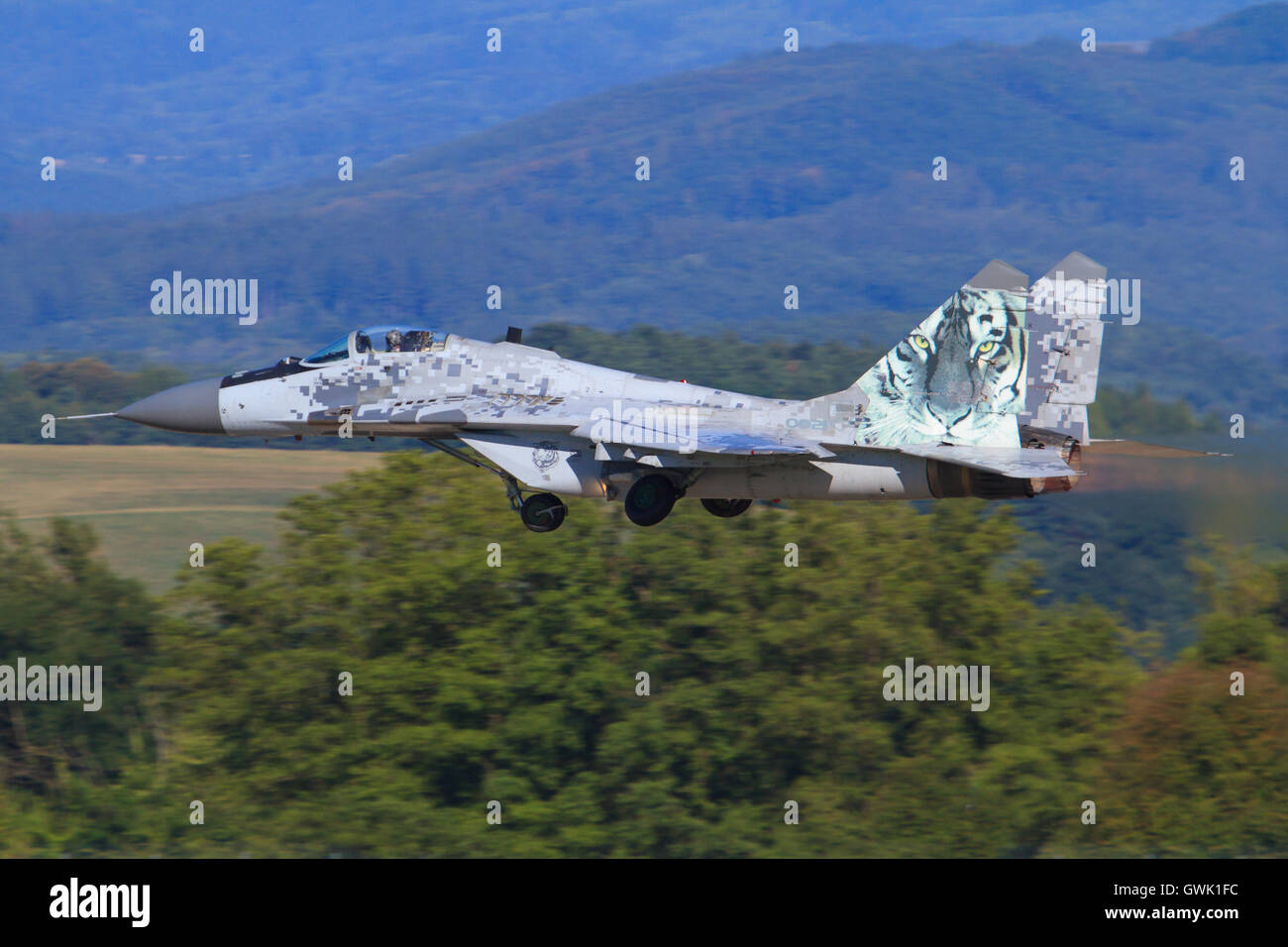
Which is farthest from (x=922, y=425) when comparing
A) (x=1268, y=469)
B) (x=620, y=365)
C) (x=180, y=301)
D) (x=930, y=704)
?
(x=180, y=301)

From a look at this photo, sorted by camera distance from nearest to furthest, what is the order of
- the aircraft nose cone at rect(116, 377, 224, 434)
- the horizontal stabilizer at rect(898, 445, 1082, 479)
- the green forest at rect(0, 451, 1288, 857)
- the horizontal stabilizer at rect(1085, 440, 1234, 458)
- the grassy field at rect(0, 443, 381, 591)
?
1. the horizontal stabilizer at rect(898, 445, 1082, 479)
2. the horizontal stabilizer at rect(1085, 440, 1234, 458)
3. the aircraft nose cone at rect(116, 377, 224, 434)
4. the green forest at rect(0, 451, 1288, 857)
5. the grassy field at rect(0, 443, 381, 591)

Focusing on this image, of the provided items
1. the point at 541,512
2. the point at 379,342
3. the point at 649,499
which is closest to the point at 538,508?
the point at 541,512

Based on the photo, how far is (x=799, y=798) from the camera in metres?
39.3

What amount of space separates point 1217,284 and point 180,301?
118016mm

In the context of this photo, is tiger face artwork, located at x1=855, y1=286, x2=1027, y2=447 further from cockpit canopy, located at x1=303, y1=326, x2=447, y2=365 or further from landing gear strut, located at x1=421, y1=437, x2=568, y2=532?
cockpit canopy, located at x1=303, y1=326, x2=447, y2=365

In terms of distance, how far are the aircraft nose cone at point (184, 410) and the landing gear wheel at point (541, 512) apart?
190 inches

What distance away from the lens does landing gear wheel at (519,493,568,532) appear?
1981 cm

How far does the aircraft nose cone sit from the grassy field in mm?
30150

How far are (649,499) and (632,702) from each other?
23148 millimetres

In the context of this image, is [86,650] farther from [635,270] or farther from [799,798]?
[635,270]

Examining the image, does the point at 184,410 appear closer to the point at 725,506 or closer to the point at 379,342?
the point at 379,342

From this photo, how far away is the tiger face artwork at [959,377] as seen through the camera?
1934 cm

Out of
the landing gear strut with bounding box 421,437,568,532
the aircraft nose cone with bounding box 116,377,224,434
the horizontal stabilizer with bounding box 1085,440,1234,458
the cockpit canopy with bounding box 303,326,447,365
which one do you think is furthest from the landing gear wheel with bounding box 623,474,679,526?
the aircraft nose cone with bounding box 116,377,224,434

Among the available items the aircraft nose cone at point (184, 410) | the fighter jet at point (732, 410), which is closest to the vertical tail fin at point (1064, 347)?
the fighter jet at point (732, 410)
